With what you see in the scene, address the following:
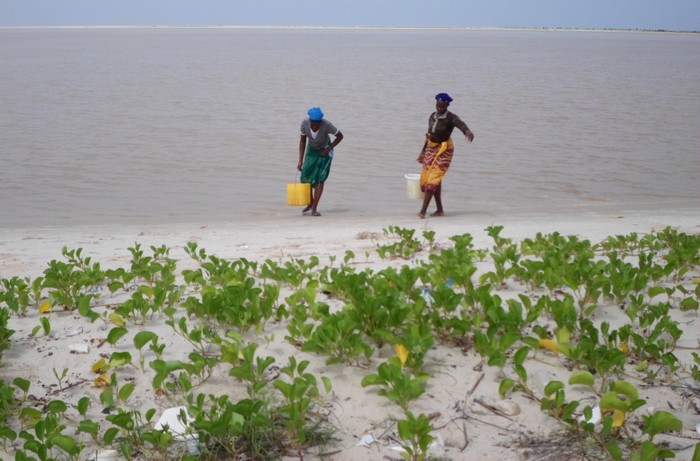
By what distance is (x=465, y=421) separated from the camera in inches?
116

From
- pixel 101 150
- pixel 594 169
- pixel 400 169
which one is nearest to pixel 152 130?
pixel 101 150

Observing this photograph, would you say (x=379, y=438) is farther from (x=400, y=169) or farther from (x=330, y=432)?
(x=400, y=169)

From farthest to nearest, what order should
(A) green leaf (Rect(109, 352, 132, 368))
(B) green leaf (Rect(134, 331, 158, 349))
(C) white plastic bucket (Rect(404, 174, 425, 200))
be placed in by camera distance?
(C) white plastic bucket (Rect(404, 174, 425, 200)), (B) green leaf (Rect(134, 331, 158, 349)), (A) green leaf (Rect(109, 352, 132, 368))

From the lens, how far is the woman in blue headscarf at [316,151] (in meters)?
9.21

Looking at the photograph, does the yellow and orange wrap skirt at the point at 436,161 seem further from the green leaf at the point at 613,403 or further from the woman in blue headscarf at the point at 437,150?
the green leaf at the point at 613,403

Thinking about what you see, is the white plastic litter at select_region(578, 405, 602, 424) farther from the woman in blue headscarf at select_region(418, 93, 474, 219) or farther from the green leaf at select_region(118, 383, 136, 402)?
the woman in blue headscarf at select_region(418, 93, 474, 219)

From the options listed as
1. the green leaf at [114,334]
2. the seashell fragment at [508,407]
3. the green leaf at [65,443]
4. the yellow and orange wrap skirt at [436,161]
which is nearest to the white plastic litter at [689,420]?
the seashell fragment at [508,407]

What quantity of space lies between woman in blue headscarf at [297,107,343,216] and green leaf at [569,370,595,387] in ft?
21.2

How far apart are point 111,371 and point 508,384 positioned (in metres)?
1.76

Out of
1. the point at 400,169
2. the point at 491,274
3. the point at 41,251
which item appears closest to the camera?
the point at 491,274

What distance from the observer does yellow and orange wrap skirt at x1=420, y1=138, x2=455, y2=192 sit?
353 inches

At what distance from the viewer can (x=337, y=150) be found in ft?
49.1

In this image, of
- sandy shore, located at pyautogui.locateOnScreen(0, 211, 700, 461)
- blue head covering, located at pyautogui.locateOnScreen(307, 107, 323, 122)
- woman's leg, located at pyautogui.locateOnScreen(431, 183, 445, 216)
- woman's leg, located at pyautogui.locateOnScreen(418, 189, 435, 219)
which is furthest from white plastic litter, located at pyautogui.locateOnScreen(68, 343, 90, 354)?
woman's leg, located at pyautogui.locateOnScreen(431, 183, 445, 216)

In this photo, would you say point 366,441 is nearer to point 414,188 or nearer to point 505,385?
point 505,385
